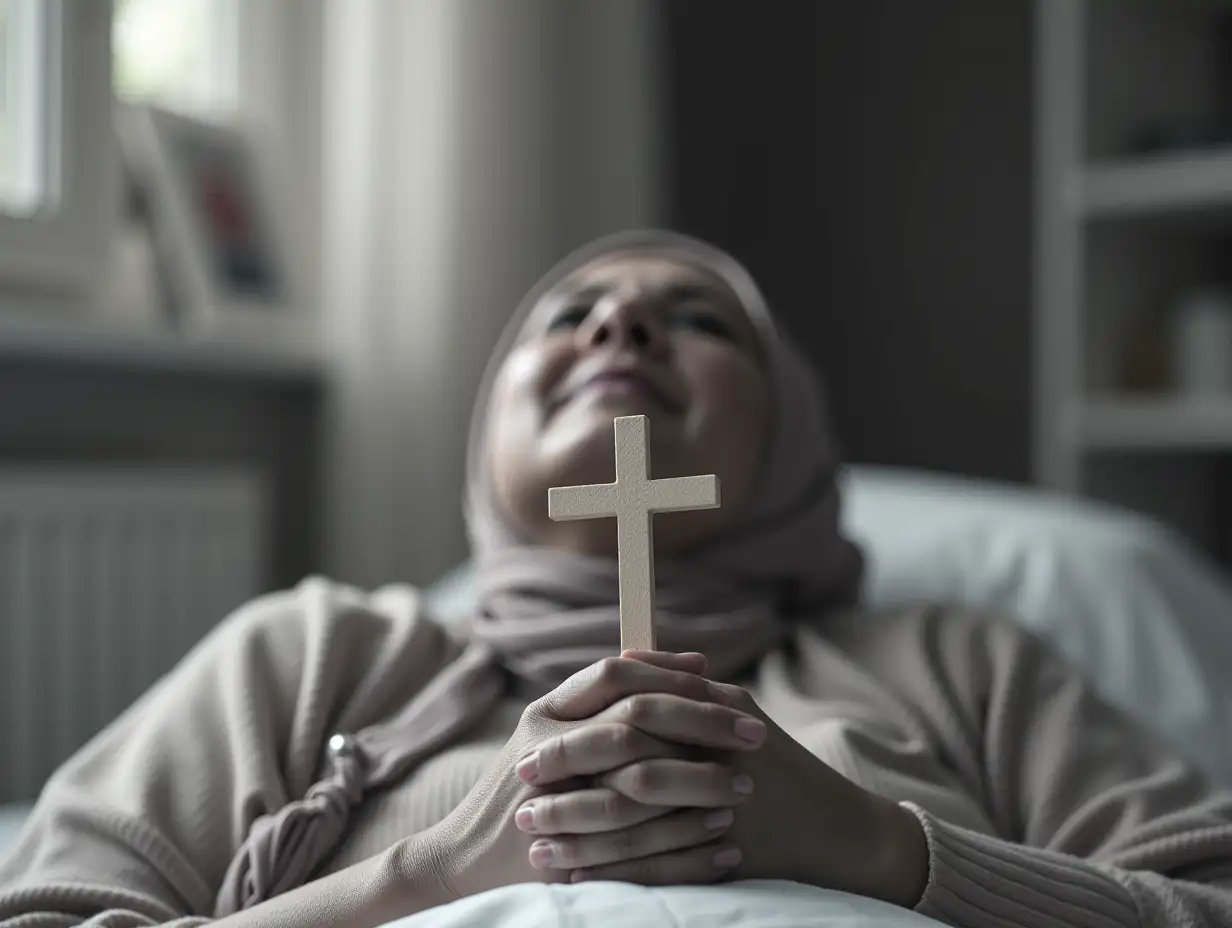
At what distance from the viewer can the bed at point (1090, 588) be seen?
148 cm

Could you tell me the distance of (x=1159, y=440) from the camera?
7.36ft

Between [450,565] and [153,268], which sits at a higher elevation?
[153,268]

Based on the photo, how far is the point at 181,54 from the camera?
2.25 m

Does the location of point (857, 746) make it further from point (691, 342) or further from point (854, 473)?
point (854, 473)

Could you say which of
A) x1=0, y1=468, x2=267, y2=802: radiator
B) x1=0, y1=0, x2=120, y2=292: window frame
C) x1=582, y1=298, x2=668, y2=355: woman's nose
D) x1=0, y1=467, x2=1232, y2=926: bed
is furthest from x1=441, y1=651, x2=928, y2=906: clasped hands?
x1=0, y1=0, x2=120, y2=292: window frame

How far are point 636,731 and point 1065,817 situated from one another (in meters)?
0.47

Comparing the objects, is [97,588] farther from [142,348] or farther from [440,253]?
[440,253]

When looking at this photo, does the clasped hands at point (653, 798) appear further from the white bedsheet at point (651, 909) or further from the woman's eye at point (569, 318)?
the woman's eye at point (569, 318)

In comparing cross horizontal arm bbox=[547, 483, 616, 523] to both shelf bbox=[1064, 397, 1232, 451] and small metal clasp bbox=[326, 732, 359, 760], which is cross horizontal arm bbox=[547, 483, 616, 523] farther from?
shelf bbox=[1064, 397, 1232, 451]

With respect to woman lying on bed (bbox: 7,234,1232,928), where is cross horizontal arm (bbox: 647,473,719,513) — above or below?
above

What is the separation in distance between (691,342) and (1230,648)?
0.79 meters

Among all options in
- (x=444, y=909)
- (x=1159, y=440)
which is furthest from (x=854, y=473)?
(x=444, y=909)

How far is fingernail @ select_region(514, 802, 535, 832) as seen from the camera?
0.76 m

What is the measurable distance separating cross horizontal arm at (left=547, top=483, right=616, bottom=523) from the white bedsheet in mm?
216
